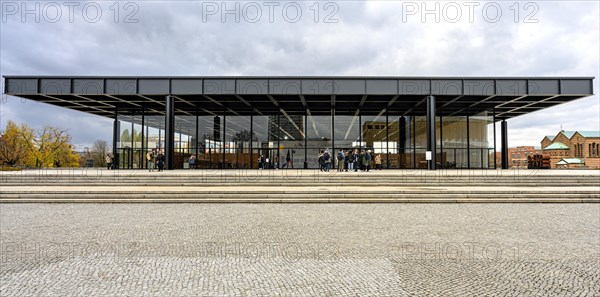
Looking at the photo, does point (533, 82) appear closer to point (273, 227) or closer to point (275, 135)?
point (275, 135)

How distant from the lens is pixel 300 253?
6.44 metres

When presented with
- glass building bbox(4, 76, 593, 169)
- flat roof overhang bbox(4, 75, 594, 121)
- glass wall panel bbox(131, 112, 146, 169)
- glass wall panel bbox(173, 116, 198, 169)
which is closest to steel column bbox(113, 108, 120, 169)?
glass building bbox(4, 76, 593, 169)

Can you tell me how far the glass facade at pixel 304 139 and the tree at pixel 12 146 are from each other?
21.6 m

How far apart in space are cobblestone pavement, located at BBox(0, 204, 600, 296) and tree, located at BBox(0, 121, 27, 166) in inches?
1785

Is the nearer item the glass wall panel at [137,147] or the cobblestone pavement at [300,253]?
the cobblestone pavement at [300,253]

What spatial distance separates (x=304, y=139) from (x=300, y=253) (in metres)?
26.2

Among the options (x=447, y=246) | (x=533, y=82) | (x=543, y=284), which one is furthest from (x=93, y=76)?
(x=533, y=82)

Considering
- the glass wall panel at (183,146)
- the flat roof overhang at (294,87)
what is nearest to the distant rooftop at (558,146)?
the flat roof overhang at (294,87)

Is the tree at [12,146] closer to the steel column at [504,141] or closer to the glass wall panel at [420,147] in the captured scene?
the glass wall panel at [420,147]

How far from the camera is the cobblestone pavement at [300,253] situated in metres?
4.73

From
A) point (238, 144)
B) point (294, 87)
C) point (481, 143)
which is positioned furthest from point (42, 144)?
point (481, 143)

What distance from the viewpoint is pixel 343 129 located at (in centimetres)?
3341

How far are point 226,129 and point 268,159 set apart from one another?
5.32 metres

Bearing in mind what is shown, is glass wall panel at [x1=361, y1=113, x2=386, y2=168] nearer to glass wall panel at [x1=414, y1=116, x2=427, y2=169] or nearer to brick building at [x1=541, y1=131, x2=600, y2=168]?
glass wall panel at [x1=414, y1=116, x2=427, y2=169]
